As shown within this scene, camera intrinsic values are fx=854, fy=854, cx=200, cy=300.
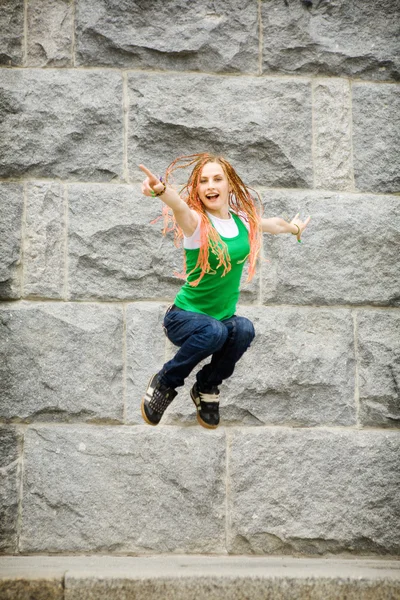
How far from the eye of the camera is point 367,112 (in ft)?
15.6

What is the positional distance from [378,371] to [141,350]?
4.20ft

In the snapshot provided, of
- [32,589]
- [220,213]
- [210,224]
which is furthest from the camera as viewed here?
[32,589]

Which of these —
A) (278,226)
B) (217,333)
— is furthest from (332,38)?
(217,333)

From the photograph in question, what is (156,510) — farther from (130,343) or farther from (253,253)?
(253,253)

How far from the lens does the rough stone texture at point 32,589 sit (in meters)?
4.09

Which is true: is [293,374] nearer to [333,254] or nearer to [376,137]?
[333,254]

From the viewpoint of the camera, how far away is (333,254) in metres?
4.66

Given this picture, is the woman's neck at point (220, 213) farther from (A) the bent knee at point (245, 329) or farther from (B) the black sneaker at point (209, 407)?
(B) the black sneaker at point (209, 407)

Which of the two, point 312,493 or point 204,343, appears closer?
point 204,343

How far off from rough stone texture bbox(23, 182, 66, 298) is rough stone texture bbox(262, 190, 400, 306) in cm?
110

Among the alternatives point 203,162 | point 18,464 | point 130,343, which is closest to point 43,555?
point 18,464

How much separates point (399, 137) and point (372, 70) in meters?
0.41

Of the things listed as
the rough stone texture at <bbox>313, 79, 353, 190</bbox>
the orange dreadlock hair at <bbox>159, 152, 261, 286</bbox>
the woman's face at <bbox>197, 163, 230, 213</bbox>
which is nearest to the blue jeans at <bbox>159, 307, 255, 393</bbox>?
the orange dreadlock hair at <bbox>159, 152, 261, 286</bbox>

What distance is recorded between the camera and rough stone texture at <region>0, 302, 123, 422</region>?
4477 millimetres
